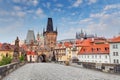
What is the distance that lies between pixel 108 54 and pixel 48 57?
79448mm

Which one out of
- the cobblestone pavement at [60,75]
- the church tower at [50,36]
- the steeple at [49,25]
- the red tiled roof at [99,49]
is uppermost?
the steeple at [49,25]

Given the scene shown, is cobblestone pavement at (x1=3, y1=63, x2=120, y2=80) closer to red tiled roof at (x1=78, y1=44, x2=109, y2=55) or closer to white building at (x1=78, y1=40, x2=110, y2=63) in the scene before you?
white building at (x1=78, y1=40, x2=110, y2=63)

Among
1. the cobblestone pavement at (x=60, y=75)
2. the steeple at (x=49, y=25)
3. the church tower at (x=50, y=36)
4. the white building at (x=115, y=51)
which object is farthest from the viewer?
the steeple at (x=49, y=25)

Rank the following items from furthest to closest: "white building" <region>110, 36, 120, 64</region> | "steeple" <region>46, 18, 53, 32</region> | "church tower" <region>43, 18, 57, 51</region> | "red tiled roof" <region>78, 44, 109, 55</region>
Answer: "steeple" <region>46, 18, 53, 32</region>
"church tower" <region>43, 18, 57, 51</region>
"red tiled roof" <region>78, 44, 109, 55</region>
"white building" <region>110, 36, 120, 64</region>

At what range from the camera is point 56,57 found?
129875 millimetres

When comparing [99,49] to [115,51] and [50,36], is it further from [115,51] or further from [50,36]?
[50,36]

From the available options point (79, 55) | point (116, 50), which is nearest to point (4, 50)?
point (79, 55)

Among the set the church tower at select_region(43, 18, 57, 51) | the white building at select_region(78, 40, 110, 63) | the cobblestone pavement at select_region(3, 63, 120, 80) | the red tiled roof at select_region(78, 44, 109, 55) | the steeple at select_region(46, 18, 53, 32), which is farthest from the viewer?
the steeple at select_region(46, 18, 53, 32)

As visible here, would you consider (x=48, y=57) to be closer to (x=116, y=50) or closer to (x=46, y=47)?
(x=46, y=47)

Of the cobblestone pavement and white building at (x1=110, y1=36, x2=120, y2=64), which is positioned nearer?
the cobblestone pavement

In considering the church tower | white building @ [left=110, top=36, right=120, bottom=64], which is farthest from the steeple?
white building @ [left=110, top=36, right=120, bottom=64]

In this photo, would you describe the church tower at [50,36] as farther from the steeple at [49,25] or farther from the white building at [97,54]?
the white building at [97,54]

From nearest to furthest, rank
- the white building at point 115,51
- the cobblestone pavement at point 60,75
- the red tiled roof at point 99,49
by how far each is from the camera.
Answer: the cobblestone pavement at point 60,75 → the white building at point 115,51 → the red tiled roof at point 99,49

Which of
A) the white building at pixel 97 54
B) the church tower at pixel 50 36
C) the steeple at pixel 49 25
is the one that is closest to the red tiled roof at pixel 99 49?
the white building at pixel 97 54
